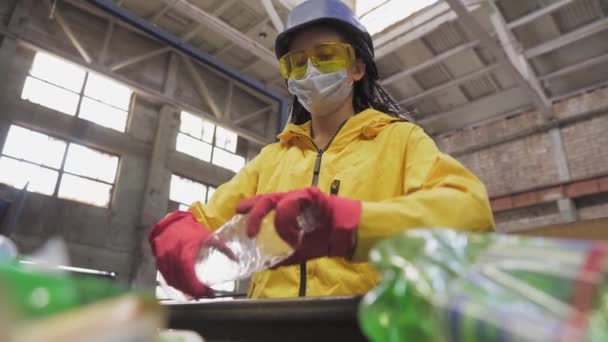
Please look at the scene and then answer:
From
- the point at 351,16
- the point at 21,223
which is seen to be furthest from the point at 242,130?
the point at 351,16

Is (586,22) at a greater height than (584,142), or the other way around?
(586,22)

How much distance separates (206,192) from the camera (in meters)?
8.29

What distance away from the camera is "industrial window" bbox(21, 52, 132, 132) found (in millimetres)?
6719

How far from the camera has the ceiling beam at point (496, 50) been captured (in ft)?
18.0

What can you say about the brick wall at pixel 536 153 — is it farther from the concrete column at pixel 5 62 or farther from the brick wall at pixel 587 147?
the concrete column at pixel 5 62

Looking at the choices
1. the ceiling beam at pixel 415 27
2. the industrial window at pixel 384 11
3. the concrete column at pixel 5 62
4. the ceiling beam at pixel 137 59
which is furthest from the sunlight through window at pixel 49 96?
the ceiling beam at pixel 415 27

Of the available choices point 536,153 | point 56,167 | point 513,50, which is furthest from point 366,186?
point 536,153

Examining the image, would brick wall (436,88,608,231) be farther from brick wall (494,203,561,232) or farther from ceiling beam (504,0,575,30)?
ceiling beam (504,0,575,30)

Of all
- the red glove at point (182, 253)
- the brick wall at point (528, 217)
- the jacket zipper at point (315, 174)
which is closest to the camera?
the red glove at point (182, 253)

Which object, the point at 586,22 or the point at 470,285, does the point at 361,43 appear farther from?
the point at 586,22

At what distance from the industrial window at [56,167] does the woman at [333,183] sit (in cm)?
596

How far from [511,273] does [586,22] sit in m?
7.72

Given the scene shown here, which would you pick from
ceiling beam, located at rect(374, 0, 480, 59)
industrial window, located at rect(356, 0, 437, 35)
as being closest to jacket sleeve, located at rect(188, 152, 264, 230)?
industrial window, located at rect(356, 0, 437, 35)

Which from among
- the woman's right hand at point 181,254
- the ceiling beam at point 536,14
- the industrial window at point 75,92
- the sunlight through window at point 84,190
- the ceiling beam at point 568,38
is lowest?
the woman's right hand at point 181,254
